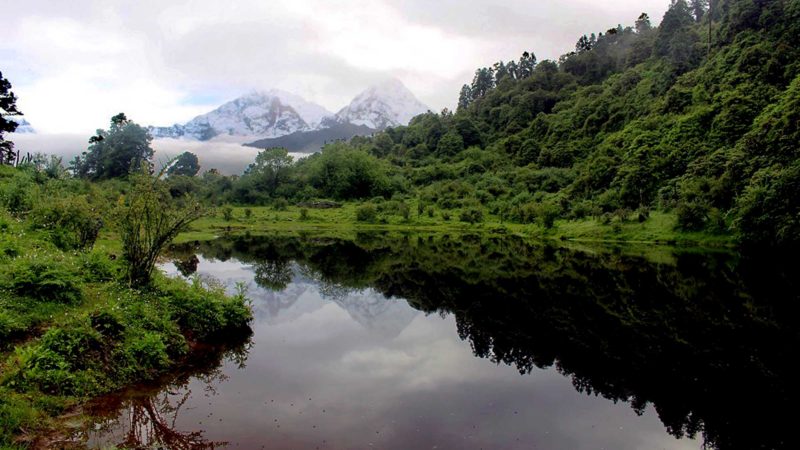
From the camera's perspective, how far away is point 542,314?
89.7ft

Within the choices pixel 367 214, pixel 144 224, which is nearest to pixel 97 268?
pixel 144 224

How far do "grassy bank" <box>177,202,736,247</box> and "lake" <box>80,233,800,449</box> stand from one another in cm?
2676

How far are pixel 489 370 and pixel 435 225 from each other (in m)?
75.8

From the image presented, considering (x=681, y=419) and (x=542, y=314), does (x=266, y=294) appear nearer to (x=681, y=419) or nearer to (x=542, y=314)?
(x=542, y=314)

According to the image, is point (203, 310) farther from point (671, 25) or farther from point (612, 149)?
point (671, 25)

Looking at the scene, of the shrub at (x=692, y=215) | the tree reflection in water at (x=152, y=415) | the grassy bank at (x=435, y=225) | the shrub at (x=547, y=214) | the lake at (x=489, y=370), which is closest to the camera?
the tree reflection in water at (x=152, y=415)

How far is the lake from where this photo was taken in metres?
13.5

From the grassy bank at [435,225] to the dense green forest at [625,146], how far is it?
1.91 meters

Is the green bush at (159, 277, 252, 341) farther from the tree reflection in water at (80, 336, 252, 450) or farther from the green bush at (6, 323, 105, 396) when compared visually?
the green bush at (6, 323, 105, 396)

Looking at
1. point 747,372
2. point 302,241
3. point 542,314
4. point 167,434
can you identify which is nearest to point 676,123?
point 302,241

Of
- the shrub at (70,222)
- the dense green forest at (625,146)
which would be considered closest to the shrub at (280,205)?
the dense green forest at (625,146)

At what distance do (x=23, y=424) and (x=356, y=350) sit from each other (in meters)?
12.3

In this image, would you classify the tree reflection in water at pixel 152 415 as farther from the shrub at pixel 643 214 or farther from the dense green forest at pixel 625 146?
the shrub at pixel 643 214

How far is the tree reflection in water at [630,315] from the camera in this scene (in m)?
15.8
